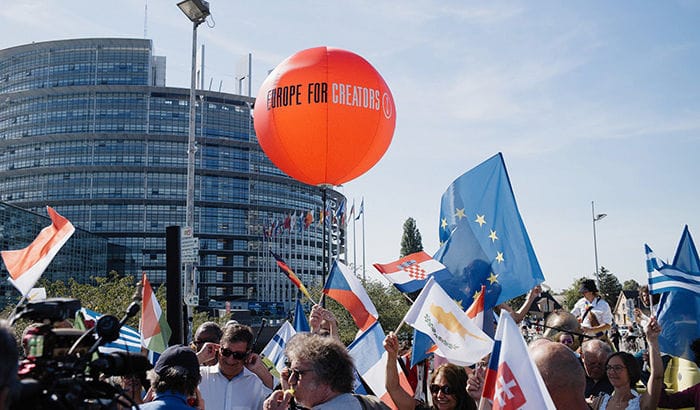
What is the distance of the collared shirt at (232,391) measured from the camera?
4547mm

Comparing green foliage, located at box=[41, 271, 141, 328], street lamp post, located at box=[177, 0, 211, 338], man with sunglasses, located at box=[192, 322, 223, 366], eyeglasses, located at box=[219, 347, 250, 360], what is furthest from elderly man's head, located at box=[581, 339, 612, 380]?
green foliage, located at box=[41, 271, 141, 328]

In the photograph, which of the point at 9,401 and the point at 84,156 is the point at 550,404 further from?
the point at 84,156

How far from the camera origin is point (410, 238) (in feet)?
282

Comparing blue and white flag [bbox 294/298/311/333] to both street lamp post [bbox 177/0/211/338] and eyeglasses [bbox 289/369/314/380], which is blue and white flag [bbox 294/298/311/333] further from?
street lamp post [bbox 177/0/211/338]

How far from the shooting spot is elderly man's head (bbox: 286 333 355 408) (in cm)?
310

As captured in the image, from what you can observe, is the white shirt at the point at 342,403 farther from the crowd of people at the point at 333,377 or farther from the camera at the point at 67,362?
the camera at the point at 67,362

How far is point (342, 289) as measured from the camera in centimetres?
697

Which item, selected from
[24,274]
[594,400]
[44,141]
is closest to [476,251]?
[594,400]

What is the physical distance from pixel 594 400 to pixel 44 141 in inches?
3620

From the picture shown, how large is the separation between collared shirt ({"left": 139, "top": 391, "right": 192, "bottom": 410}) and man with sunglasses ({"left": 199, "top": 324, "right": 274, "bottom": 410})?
1193 millimetres

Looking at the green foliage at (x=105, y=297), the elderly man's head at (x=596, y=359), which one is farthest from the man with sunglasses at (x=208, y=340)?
the green foliage at (x=105, y=297)

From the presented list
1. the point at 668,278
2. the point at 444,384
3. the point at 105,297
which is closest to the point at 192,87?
the point at 105,297

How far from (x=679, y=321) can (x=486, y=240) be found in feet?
6.59

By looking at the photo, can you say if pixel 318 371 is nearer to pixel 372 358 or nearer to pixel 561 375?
pixel 561 375
